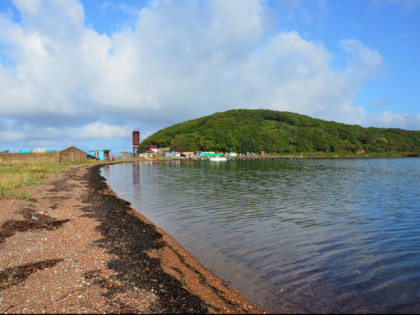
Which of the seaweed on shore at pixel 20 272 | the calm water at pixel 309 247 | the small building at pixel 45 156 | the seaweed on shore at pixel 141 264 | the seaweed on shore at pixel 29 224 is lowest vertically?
the calm water at pixel 309 247

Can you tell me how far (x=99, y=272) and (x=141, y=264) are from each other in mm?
1369

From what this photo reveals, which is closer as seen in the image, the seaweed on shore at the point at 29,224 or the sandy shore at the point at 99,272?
the sandy shore at the point at 99,272

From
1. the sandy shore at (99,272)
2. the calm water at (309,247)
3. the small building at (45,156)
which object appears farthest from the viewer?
the small building at (45,156)

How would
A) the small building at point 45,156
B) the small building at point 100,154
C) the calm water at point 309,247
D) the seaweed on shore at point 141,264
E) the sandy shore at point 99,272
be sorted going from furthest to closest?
the small building at point 100,154 < the small building at point 45,156 < the calm water at point 309,247 < the seaweed on shore at point 141,264 < the sandy shore at point 99,272

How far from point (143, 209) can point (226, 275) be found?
11648mm

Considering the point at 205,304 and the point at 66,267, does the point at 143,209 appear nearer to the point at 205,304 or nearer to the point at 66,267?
the point at 66,267

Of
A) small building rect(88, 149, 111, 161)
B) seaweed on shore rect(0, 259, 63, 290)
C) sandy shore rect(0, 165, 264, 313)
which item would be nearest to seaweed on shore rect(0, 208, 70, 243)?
sandy shore rect(0, 165, 264, 313)

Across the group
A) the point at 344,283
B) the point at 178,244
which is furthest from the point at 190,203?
the point at 344,283

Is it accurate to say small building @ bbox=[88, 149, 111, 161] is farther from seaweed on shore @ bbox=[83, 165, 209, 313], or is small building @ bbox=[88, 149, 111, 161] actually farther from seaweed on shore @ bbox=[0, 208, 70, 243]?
seaweed on shore @ bbox=[83, 165, 209, 313]

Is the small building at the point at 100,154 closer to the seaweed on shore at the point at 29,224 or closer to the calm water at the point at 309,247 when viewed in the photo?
the calm water at the point at 309,247

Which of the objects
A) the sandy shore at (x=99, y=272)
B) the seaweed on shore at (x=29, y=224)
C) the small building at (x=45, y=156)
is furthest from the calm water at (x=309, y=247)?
the small building at (x=45, y=156)

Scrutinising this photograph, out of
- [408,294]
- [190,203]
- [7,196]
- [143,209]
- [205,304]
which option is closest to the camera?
[205,304]

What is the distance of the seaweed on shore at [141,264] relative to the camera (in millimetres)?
5898

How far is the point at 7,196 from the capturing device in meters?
16.9
